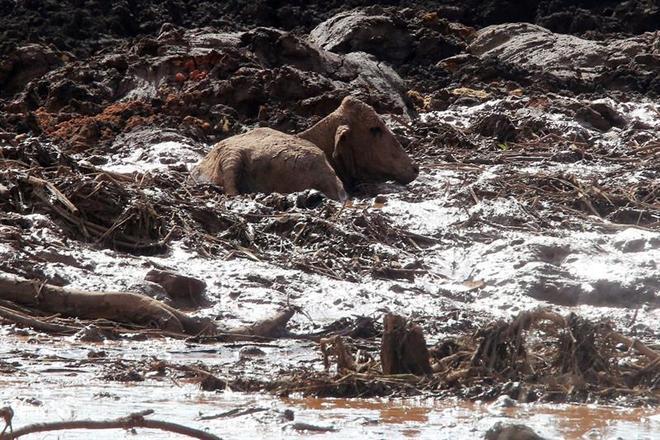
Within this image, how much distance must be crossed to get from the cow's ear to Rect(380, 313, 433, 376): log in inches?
257

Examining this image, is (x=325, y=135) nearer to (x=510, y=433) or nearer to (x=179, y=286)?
(x=179, y=286)

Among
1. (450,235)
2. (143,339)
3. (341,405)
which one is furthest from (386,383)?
(450,235)

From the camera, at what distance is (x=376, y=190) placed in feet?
36.6

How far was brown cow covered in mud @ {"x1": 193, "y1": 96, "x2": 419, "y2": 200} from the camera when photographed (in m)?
10.6

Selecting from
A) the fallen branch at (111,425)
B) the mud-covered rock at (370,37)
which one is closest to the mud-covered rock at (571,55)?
the mud-covered rock at (370,37)

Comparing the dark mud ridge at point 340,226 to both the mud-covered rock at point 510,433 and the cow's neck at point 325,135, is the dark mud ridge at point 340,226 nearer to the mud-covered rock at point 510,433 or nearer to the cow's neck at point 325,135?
the cow's neck at point 325,135

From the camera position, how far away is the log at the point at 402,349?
5.00 meters

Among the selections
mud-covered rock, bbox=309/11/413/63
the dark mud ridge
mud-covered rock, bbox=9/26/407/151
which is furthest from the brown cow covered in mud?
mud-covered rock, bbox=309/11/413/63

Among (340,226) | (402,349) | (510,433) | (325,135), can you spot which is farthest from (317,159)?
(510,433)

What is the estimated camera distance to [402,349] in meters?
5.02

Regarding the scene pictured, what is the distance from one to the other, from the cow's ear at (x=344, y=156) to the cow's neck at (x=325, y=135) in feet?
0.36

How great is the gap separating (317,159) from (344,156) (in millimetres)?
900

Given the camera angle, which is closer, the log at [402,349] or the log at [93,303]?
the log at [402,349]

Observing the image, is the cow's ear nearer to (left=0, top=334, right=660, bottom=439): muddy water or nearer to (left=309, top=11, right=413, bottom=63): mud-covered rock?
(left=0, top=334, right=660, bottom=439): muddy water
